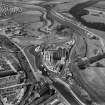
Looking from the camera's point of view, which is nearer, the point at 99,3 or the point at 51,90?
the point at 51,90

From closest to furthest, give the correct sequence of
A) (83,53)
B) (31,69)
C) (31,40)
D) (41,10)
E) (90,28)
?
(31,69) → (83,53) → (31,40) → (90,28) → (41,10)

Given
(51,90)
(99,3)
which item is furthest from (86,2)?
(51,90)

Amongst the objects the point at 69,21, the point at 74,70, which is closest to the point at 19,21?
the point at 69,21

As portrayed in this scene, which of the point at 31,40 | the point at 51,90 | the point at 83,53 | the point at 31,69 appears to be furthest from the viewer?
the point at 31,40

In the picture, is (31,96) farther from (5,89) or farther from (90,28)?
(90,28)

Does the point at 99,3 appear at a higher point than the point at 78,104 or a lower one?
higher

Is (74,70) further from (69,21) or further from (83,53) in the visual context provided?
(69,21)
